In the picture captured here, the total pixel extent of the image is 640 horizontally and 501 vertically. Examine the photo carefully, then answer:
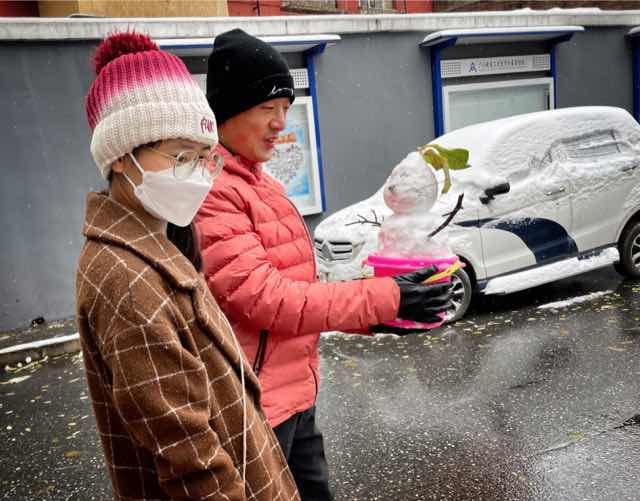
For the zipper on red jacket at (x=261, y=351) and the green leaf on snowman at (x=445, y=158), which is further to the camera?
the green leaf on snowman at (x=445, y=158)

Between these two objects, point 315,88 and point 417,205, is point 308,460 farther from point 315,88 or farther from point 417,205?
point 315,88

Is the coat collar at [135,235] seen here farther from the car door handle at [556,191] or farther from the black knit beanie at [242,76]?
the car door handle at [556,191]

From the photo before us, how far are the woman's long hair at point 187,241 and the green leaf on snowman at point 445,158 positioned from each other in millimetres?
942

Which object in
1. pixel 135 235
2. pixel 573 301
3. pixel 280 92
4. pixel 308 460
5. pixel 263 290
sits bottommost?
pixel 573 301

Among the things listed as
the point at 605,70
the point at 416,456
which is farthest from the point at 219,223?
the point at 605,70

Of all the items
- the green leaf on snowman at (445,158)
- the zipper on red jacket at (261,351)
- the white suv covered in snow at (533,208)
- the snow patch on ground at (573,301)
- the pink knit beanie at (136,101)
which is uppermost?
the pink knit beanie at (136,101)

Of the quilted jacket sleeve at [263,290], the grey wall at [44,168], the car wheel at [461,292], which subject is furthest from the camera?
the grey wall at [44,168]

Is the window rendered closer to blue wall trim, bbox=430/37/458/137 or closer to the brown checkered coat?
blue wall trim, bbox=430/37/458/137

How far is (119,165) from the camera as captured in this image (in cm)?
142

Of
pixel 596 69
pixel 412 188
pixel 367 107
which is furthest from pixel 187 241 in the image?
pixel 596 69

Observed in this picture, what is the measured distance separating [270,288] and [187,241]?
28cm

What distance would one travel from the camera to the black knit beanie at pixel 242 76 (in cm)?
192

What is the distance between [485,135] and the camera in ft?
22.1

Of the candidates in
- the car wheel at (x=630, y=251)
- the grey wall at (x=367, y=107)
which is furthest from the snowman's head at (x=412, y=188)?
the grey wall at (x=367, y=107)
